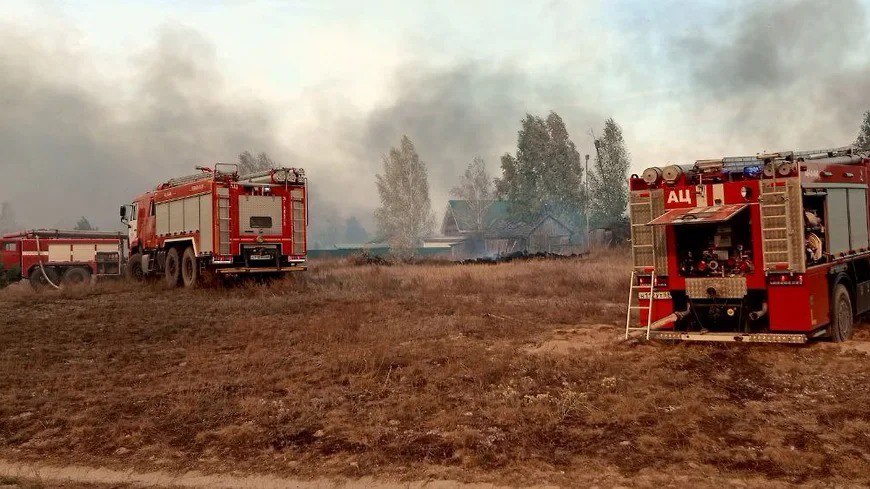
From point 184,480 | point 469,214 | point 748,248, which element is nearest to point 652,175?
point 748,248

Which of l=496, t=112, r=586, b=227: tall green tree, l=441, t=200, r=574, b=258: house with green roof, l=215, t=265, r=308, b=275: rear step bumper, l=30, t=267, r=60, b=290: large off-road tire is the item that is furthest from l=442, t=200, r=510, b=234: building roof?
l=215, t=265, r=308, b=275: rear step bumper

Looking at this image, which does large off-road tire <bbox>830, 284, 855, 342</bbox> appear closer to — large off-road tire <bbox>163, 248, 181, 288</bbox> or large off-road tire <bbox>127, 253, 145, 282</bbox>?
large off-road tire <bbox>163, 248, 181, 288</bbox>

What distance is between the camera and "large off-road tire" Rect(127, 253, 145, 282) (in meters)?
26.8

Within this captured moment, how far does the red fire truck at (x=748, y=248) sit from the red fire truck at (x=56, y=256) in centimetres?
2658

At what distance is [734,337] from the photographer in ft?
35.1

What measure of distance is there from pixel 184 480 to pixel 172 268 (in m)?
18.6

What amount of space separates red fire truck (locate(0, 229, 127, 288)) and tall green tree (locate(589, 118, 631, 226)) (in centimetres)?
4048

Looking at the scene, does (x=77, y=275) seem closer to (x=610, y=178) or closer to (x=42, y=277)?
(x=42, y=277)

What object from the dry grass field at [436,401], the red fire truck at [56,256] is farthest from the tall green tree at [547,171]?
the dry grass field at [436,401]

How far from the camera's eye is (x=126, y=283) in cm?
2502

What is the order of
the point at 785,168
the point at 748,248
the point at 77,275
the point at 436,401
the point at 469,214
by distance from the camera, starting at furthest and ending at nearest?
the point at 469,214
the point at 77,275
the point at 748,248
the point at 785,168
the point at 436,401

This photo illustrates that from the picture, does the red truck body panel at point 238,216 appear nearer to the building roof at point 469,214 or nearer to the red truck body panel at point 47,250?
the red truck body panel at point 47,250

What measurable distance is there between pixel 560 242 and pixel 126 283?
43.7 m

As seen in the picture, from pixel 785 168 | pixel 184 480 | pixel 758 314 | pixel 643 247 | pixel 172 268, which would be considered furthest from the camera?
pixel 172 268
